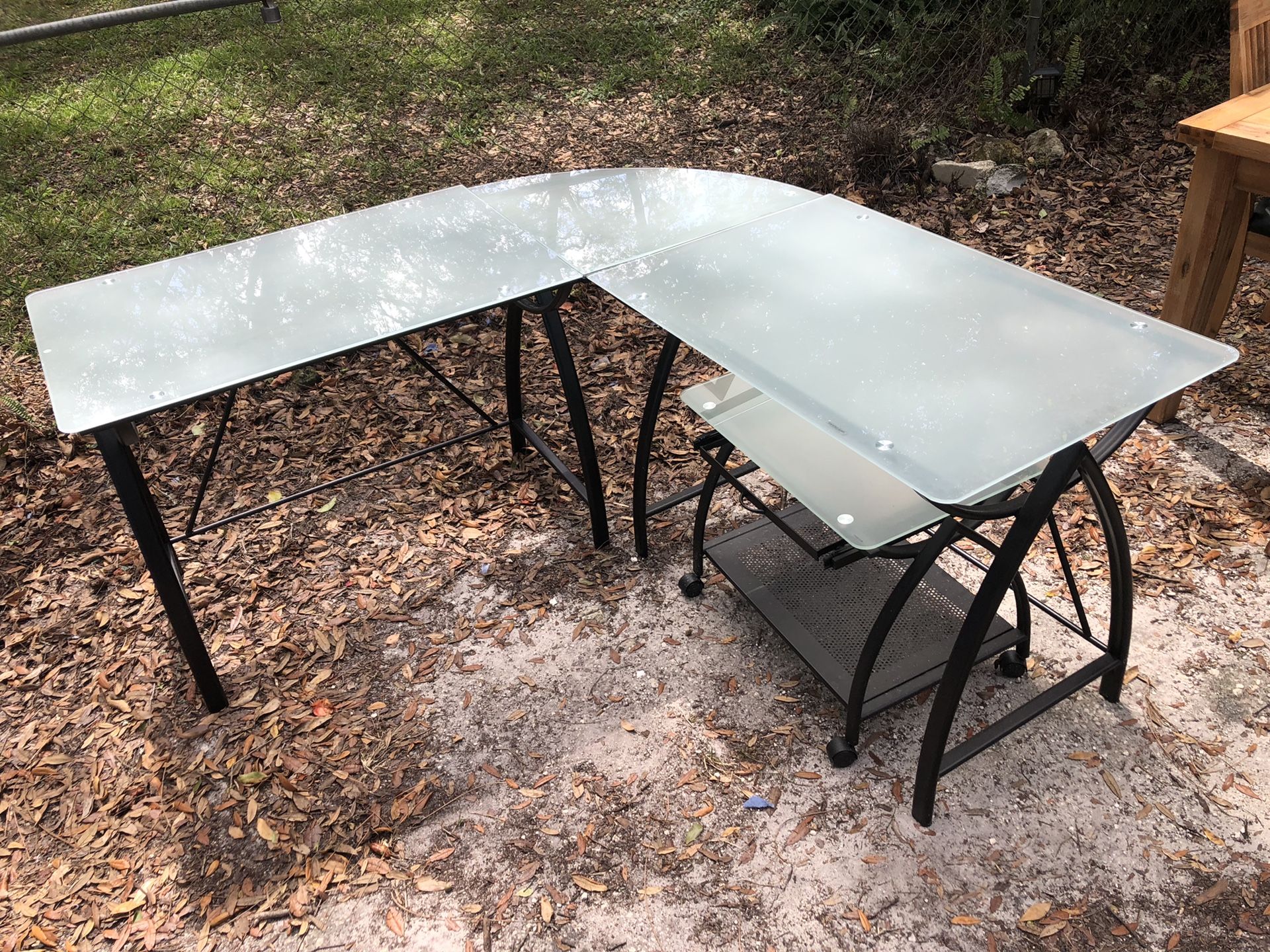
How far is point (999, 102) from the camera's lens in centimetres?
456

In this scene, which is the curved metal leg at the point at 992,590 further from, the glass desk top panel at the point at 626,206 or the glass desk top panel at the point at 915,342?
the glass desk top panel at the point at 626,206

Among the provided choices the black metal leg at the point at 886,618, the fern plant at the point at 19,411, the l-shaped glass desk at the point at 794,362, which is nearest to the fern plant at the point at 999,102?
the l-shaped glass desk at the point at 794,362

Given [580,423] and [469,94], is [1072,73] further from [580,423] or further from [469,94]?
[580,423]

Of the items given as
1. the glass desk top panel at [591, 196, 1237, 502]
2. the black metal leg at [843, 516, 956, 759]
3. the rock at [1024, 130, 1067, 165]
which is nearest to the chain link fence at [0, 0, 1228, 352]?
the rock at [1024, 130, 1067, 165]

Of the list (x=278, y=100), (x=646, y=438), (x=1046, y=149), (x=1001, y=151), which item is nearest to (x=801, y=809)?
(x=646, y=438)

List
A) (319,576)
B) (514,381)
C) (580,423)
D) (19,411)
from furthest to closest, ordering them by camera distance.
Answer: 1. (19,411)
2. (514,381)
3. (319,576)
4. (580,423)

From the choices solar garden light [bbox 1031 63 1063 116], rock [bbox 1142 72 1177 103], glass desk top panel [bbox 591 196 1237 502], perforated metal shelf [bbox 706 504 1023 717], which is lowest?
perforated metal shelf [bbox 706 504 1023 717]

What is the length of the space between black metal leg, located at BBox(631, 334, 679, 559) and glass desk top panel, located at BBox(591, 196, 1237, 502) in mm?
220

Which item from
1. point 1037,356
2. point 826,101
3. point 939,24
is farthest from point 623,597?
point 939,24

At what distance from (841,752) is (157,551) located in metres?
1.67

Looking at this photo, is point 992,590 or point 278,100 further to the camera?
point 278,100

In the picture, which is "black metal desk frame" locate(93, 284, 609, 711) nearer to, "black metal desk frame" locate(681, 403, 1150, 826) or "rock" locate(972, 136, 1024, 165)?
"black metal desk frame" locate(681, 403, 1150, 826)

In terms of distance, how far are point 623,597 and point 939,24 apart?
14.2 ft

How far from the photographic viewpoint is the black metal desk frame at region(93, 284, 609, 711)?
1.96 metres
